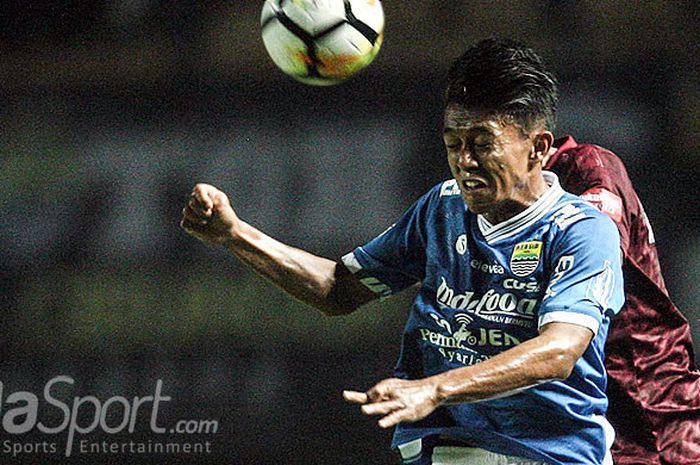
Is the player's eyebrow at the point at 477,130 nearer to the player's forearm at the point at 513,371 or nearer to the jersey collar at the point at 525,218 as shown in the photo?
the jersey collar at the point at 525,218

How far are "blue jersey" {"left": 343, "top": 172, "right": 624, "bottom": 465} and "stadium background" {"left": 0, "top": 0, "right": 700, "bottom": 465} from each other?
2590mm

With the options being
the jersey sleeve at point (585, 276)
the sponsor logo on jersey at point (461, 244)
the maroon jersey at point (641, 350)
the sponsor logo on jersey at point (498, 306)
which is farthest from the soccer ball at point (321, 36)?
the jersey sleeve at point (585, 276)

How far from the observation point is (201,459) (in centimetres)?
562

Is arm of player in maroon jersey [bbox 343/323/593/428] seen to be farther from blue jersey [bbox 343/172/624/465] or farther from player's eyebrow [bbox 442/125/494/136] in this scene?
player's eyebrow [bbox 442/125/494/136]

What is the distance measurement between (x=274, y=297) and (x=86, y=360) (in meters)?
0.94

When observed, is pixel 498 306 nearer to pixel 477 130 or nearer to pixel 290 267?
pixel 477 130

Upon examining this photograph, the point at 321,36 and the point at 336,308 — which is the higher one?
the point at 321,36

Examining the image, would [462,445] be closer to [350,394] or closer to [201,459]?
[350,394]

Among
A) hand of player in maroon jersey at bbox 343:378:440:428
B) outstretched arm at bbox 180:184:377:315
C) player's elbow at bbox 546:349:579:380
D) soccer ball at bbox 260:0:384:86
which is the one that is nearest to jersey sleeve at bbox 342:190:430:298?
outstretched arm at bbox 180:184:377:315

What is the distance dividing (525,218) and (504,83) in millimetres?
332

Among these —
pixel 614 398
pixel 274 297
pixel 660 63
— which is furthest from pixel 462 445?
pixel 660 63

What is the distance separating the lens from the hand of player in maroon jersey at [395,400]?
225cm

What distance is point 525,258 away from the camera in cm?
286

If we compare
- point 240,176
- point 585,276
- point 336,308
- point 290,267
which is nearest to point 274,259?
point 290,267
